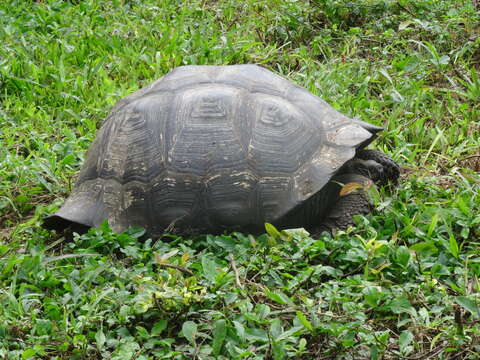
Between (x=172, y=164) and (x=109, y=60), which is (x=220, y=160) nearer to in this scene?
(x=172, y=164)

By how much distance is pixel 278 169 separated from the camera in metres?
3.54

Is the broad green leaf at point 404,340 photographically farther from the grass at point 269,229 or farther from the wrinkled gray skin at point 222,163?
the wrinkled gray skin at point 222,163

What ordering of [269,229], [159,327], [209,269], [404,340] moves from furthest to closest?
[269,229] < [209,269] < [159,327] < [404,340]

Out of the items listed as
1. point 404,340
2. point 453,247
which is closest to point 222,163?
point 453,247

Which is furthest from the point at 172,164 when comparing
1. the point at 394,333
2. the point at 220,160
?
the point at 394,333

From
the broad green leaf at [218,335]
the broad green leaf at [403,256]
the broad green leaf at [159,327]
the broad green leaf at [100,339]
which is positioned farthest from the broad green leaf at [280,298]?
the broad green leaf at [100,339]

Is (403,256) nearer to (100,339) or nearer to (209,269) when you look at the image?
(209,269)

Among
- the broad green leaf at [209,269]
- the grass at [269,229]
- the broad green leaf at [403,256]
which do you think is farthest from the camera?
the broad green leaf at [403,256]

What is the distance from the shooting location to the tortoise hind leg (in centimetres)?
367

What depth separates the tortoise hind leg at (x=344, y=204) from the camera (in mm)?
Answer: 3674

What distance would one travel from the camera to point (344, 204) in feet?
12.2

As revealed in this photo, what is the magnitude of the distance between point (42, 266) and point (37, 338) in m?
0.62

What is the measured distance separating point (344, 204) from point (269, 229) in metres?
0.59

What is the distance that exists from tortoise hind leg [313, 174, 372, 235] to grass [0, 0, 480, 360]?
10 centimetres
